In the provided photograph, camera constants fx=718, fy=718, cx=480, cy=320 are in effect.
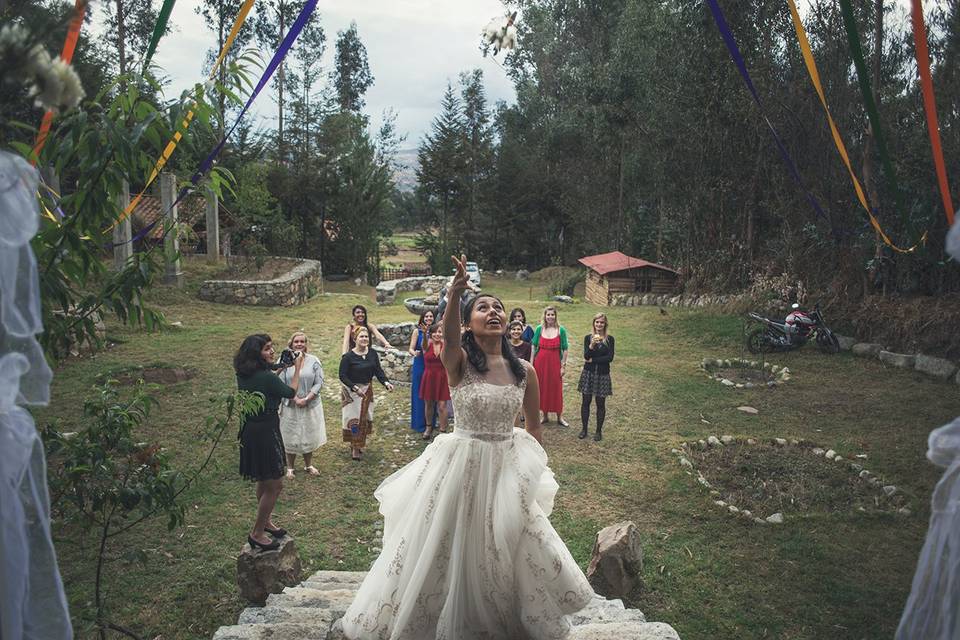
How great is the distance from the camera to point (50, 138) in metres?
2.79

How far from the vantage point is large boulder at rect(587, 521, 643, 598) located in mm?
5234

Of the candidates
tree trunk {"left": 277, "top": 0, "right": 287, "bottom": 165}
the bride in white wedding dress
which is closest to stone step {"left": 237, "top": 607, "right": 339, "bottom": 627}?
the bride in white wedding dress

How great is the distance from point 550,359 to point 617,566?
4257 millimetres

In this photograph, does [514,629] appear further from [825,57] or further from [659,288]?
[659,288]

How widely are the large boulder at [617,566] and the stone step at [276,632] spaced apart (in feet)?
7.51

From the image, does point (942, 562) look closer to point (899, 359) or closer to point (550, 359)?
point (550, 359)

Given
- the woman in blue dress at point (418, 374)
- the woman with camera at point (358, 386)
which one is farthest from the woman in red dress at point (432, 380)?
the woman with camera at point (358, 386)

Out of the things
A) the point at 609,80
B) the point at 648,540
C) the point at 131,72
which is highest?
the point at 609,80

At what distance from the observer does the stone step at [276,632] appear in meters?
3.52

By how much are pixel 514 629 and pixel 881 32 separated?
14385 millimetres

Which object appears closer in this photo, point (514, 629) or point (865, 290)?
point (514, 629)

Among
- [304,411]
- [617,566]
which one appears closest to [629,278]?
[304,411]

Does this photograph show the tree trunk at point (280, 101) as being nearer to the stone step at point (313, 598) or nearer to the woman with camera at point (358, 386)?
the woman with camera at point (358, 386)

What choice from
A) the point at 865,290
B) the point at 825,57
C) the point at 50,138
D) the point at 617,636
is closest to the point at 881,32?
the point at 825,57
